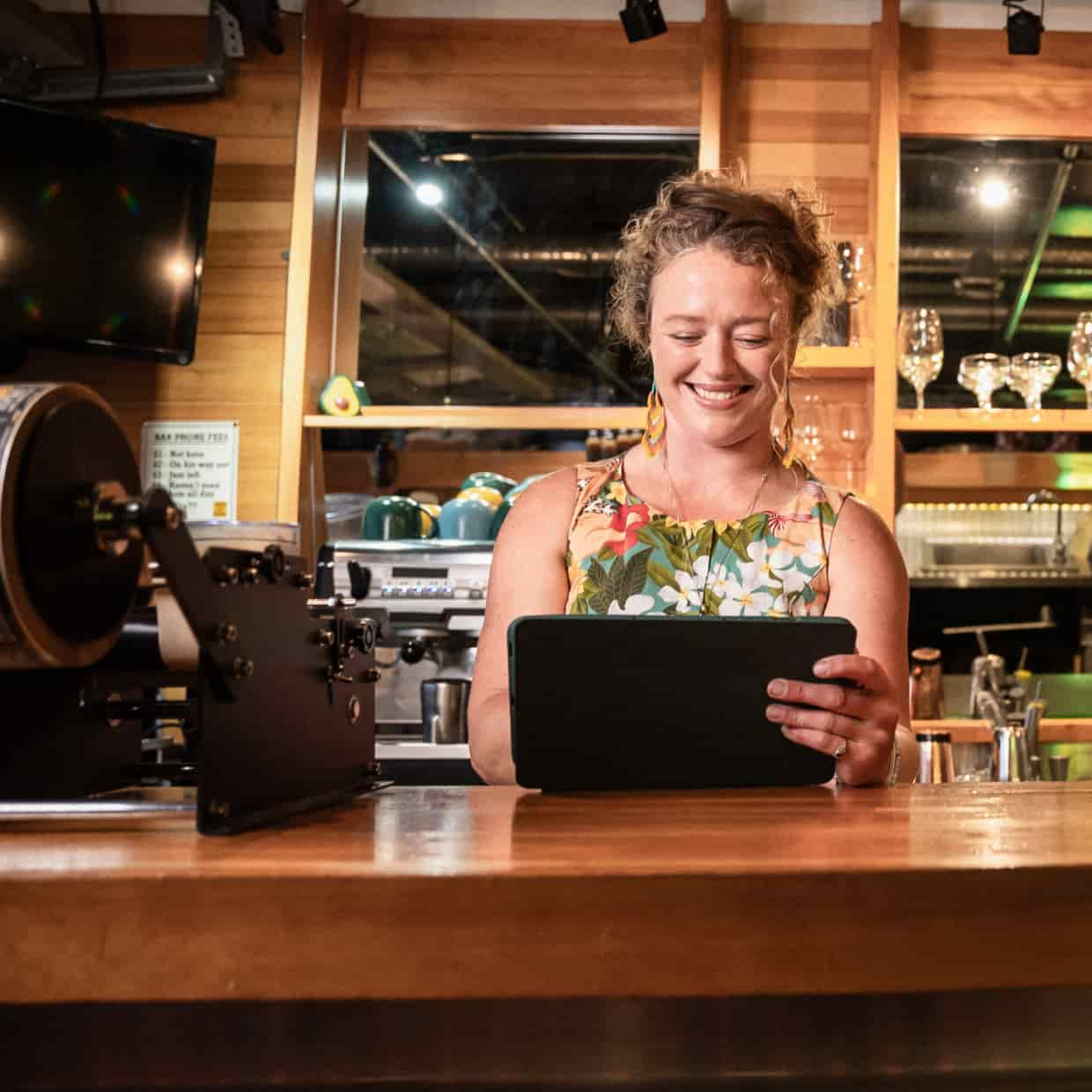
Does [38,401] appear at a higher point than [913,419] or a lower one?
lower

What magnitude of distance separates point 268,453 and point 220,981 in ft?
10.4

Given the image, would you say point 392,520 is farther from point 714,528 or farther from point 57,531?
point 57,531

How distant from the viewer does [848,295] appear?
341cm

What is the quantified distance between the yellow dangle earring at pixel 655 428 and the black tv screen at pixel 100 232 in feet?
6.88

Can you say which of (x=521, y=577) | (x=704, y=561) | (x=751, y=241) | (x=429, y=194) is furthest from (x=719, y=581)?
(x=429, y=194)

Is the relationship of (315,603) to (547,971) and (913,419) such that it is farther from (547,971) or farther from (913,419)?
(913,419)

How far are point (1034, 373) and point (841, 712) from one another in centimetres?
262

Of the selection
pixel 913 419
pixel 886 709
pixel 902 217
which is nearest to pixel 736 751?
pixel 886 709

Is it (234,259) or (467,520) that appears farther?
(234,259)

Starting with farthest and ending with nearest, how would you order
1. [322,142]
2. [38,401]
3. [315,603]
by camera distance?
[322,142], [315,603], [38,401]

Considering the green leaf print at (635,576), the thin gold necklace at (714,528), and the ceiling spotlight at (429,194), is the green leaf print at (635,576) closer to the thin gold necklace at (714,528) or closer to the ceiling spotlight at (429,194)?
the thin gold necklace at (714,528)

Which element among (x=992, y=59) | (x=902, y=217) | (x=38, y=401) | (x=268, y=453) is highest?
(x=992, y=59)

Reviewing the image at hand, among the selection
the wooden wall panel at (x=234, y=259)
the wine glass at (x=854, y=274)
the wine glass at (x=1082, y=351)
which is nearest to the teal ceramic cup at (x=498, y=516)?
the wooden wall panel at (x=234, y=259)

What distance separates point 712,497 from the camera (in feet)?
5.48
